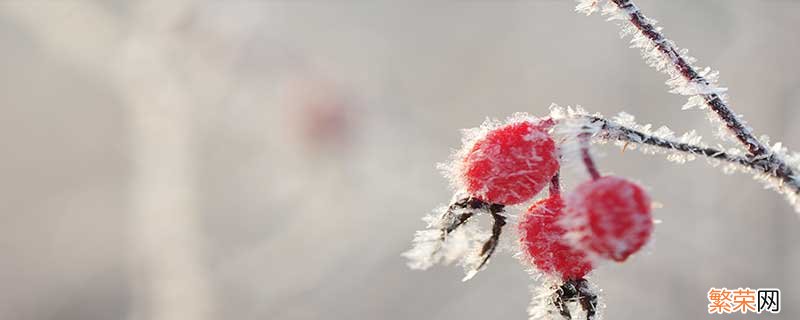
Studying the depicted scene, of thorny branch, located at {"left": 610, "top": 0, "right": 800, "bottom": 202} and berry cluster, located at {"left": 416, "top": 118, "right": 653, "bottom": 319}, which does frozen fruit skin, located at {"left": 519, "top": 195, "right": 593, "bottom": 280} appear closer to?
berry cluster, located at {"left": 416, "top": 118, "right": 653, "bottom": 319}

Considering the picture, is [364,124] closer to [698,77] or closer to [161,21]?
[161,21]

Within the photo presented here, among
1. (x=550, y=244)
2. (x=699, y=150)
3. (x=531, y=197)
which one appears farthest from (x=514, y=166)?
(x=699, y=150)

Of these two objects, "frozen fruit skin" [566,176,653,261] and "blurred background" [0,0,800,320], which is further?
"blurred background" [0,0,800,320]

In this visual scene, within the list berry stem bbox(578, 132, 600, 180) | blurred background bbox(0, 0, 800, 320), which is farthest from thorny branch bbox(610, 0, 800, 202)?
blurred background bbox(0, 0, 800, 320)

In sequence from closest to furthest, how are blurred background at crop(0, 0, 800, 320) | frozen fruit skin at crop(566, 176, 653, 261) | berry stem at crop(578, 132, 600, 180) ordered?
frozen fruit skin at crop(566, 176, 653, 261)
berry stem at crop(578, 132, 600, 180)
blurred background at crop(0, 0, 800, 320)

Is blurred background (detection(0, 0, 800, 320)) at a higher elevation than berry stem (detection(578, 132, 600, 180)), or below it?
higher

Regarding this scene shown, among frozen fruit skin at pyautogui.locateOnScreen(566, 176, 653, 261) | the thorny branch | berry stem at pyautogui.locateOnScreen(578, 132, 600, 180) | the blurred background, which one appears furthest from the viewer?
the blurred background

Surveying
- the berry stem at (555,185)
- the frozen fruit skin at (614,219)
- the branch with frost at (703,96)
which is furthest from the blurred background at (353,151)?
the frozen fruit skin at (614,219)

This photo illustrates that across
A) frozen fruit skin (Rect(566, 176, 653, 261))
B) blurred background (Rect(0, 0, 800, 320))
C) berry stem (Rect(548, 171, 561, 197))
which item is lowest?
frozen fruit skin (Rect(566, 176, 653, 261))
